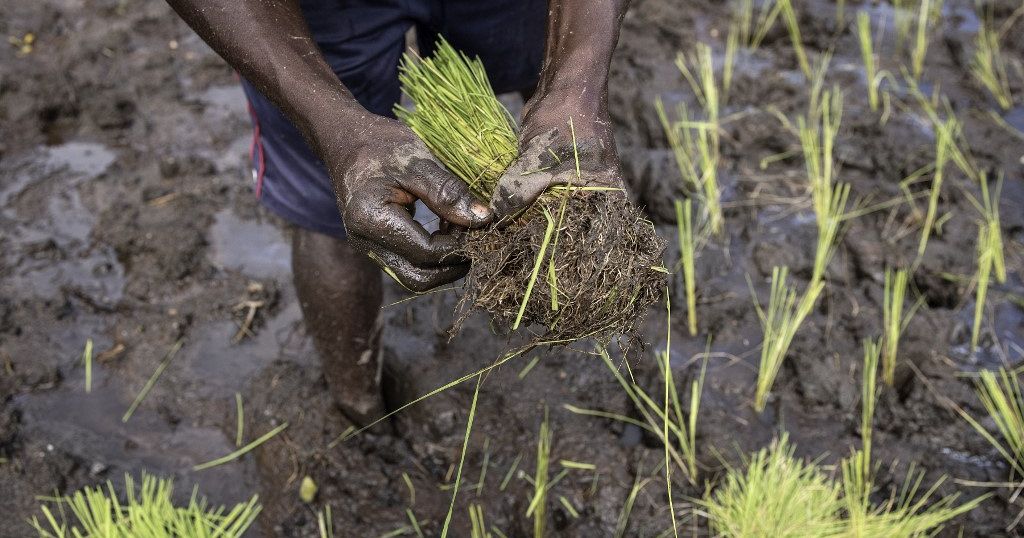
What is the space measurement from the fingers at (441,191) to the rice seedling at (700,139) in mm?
1432

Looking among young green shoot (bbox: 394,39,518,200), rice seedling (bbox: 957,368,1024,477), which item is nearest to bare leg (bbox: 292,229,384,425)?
young green shoot (bbox: 394,39,518,200)

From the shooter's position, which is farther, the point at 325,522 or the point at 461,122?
the point at 325,522

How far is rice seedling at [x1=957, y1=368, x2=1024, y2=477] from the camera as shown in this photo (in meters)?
2.16

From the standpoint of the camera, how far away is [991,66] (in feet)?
11.4

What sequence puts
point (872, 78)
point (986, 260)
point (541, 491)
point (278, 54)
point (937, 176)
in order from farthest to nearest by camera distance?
point (872, 78)
point (937, 176)
point (986, 260)
point (541, 491)
point (278, 54)

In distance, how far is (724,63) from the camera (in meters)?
3.61

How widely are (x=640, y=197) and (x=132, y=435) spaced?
67.0 inches

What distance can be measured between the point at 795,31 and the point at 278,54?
2.51 meters

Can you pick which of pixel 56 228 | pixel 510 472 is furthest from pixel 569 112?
pixel 56 228

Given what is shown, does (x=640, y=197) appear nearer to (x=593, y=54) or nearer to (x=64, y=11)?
(x=593, y=54)

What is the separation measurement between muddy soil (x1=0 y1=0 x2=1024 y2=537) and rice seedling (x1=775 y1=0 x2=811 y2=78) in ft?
0.25

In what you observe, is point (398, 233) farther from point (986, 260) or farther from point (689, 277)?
point (986, 260)

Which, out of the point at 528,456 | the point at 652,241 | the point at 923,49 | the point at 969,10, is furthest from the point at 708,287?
the point at 969,10

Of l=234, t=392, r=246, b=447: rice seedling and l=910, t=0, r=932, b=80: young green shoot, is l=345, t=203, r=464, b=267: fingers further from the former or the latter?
l=910, t=0, r=932, b=80: young green shoot
